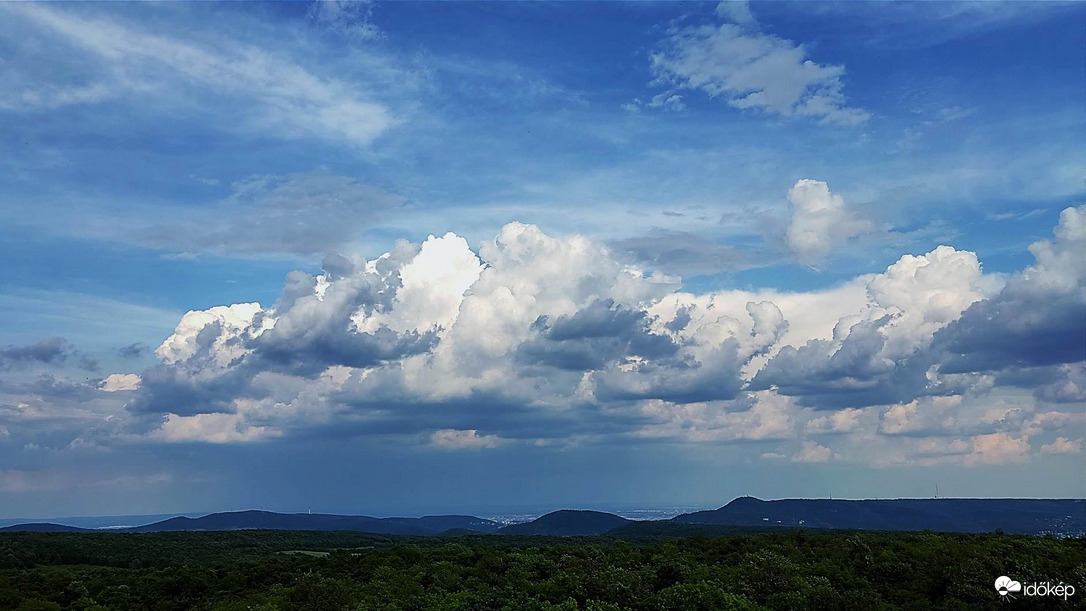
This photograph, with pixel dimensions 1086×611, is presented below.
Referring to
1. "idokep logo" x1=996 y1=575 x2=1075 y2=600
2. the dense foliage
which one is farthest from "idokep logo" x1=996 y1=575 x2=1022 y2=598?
the dense foliage

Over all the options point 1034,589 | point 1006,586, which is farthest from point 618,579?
point 1034,589

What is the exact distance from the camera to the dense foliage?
3828 centimetres

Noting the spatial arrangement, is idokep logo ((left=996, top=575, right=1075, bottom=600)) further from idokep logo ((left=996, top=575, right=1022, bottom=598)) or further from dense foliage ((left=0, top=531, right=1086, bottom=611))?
dense foliage ((left=0, top=531, right=1086, bottom=611))

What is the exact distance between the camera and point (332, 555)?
2367 inches

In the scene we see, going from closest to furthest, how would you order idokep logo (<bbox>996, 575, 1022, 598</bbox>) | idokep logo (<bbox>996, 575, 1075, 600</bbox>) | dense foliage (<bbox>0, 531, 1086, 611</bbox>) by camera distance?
idokep logo (<bbox>996, 575, 1075, 600</bbox>)
idokep logo (<bbox>996, 575, 1022, 598</bbox>)
dense foliage (<bbox>0, 531, 1086, 611</bbox>)

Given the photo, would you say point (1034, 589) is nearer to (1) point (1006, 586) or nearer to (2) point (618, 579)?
(1) point (1006, 586)

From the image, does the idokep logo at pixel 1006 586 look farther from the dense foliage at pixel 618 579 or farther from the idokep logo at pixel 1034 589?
the dense foliage at pixel 618 579

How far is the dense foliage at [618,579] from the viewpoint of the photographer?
38.3 metres

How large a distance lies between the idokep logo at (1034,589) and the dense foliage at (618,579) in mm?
408

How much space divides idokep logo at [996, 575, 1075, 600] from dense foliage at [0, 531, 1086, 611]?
0.41 meters

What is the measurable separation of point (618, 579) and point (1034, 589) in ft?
68.2

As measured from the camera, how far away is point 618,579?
139ft

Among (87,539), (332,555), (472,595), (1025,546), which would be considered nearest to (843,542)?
(1025,546)

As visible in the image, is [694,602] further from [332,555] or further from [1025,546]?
[332,555]
